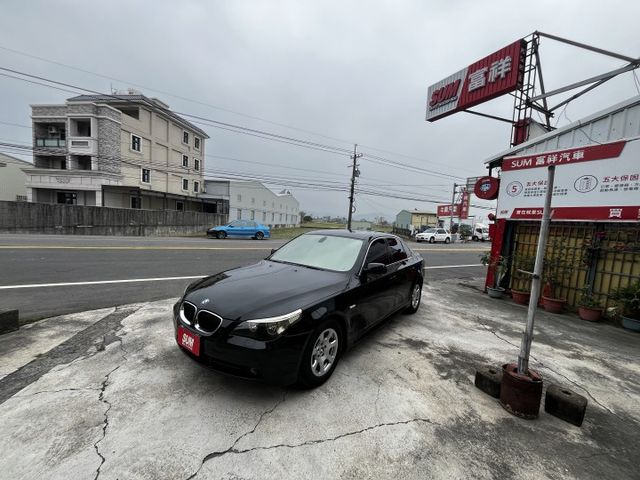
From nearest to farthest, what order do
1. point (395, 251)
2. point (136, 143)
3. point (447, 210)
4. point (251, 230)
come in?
point (395, 251)
point (251, 230)
point (136, 143)
point (447, 210)

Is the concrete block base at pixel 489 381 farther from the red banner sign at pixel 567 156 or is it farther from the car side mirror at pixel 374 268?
the red banner sign at pixel 567 156

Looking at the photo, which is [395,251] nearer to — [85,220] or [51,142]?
[85,220]

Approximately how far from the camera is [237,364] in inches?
98.7

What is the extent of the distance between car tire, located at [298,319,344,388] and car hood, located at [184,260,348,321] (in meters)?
0.32

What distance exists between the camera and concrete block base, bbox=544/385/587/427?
2.63 metres

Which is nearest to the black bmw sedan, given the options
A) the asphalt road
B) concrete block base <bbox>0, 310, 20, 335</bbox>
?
concrete block base <bbox>0, 310, 20, 335</bbox>

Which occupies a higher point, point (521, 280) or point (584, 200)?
point (584, 200)

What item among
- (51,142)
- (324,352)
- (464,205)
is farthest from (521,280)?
(51,142)

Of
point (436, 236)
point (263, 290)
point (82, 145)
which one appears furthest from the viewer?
point (436, 236)

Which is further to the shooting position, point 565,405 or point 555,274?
point 555,274

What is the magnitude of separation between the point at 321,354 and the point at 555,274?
21.3ft

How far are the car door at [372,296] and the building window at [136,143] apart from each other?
32.9 metres

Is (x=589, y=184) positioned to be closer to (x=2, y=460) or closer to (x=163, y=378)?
(x=163, y=378)

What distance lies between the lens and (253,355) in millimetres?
2453
